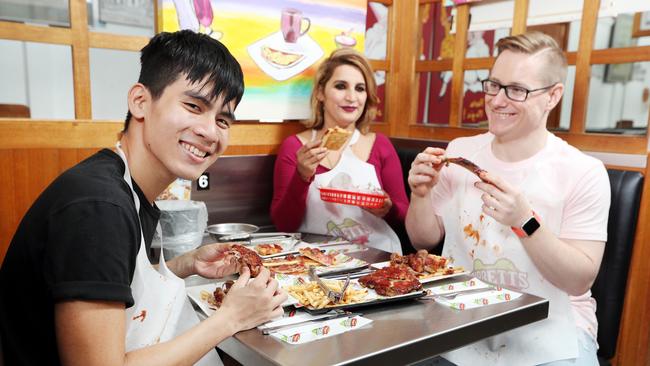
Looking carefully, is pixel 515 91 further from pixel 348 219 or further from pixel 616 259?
pixel 348 219

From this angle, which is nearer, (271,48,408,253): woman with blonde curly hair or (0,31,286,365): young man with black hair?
(0,31,286,365): young man with black hair

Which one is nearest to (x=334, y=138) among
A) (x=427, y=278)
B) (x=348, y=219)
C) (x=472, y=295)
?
(x=348, y=219)

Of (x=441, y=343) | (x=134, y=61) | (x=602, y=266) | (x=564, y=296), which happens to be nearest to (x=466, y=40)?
(x=602, y=266)

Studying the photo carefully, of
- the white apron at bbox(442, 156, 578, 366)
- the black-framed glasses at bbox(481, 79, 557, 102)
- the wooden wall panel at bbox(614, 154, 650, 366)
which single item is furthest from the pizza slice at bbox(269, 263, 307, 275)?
the wooden wall panel at bbox(614, 154, 650, 366)

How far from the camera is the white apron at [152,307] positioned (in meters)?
1.22

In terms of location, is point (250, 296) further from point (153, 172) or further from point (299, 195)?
point (299, 195)

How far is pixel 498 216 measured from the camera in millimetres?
1745

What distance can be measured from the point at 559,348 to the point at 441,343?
0.71 meters

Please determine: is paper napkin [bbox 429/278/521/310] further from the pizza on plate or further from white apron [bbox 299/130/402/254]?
white apron [bbox 299/130/402/254]

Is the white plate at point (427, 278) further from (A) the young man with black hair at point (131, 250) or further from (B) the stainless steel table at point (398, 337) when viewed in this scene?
(A) the young man with black hair at point (131, 250)

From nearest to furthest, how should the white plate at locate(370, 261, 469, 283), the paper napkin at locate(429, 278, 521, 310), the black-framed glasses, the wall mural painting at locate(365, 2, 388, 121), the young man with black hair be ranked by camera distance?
the young man with black hair, the paper napkin at locate(429, 278, 521, 310), the white plate at locate(370, 261, 469, 283), the black-framed glasses, the wall mural painting at locate(365, 2, 388, 121)

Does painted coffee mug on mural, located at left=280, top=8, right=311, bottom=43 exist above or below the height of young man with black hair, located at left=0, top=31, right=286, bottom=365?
above

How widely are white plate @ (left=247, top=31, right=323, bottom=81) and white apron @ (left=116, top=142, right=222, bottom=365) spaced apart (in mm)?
1682

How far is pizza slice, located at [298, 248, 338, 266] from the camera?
1817mm
